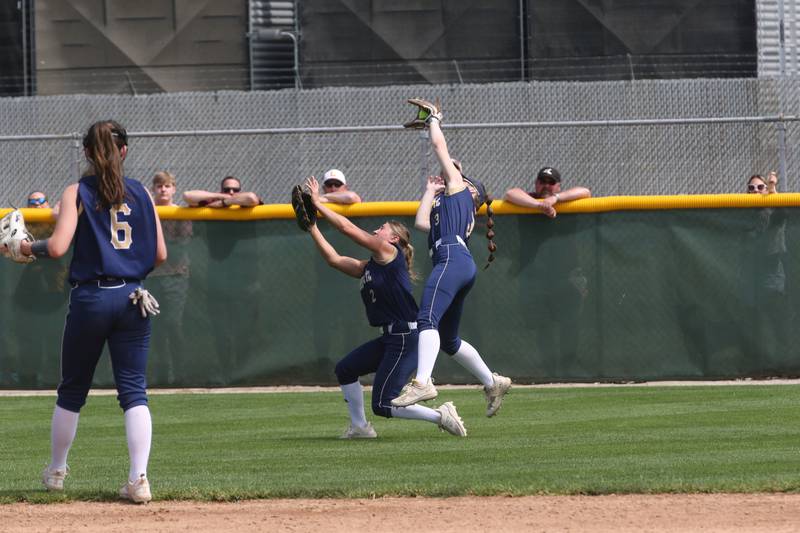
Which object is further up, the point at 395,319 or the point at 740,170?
the point at 740,170

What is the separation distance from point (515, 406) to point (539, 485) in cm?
397

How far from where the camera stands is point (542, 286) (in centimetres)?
1211

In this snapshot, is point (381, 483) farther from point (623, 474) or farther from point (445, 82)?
point (445, 82)

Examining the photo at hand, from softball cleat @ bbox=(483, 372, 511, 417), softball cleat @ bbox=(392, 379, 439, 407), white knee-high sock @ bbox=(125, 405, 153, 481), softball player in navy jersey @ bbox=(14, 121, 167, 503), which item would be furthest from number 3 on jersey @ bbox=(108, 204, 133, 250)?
softball cleat @ bbox=(483, 372, 511, 417)

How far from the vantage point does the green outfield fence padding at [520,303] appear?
11961mm

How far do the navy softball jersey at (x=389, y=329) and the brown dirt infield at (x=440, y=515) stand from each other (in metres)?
2.09

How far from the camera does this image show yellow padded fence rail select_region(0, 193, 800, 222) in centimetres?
1195

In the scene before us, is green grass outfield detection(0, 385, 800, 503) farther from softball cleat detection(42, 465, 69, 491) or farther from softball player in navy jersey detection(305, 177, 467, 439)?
softball player in navy jersey detection(305, 177, 467, 439)

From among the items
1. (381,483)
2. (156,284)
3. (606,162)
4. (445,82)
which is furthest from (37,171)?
(381,483)

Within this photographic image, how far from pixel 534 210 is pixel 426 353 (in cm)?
422

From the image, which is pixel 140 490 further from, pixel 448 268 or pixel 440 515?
pixel 448 268

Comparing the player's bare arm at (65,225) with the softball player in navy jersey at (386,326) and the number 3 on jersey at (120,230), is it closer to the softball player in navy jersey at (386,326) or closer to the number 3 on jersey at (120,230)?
the number 3 on jersey at (120,230)

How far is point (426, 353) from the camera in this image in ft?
26.6

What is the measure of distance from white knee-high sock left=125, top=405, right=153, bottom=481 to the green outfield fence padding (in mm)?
6168
